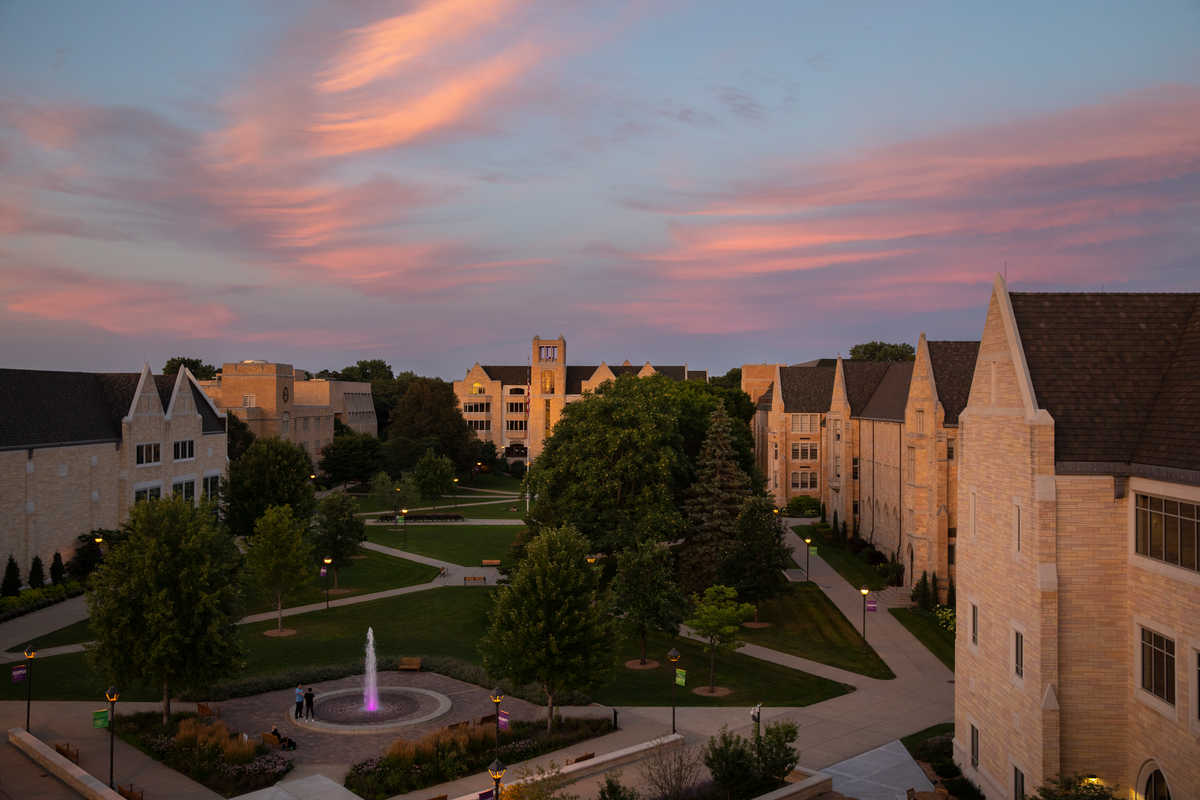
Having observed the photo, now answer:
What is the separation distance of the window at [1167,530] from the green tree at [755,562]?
2411cm

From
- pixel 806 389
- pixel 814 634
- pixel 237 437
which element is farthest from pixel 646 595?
pixel 237 437

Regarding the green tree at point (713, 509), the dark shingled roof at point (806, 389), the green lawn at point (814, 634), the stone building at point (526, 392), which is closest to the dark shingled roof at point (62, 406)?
the green tree at point (713, 509)

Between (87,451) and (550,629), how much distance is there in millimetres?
35686

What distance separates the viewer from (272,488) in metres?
55.7

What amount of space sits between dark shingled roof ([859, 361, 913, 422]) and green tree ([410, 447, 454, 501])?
133 ft

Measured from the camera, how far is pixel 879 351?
507 ft

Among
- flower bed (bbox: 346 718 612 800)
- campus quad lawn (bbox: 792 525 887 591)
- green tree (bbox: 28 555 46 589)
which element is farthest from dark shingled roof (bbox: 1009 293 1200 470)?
green tree (bbox: 28 555 46 589)

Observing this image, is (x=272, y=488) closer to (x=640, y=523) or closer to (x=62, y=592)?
(x=62, y=592)

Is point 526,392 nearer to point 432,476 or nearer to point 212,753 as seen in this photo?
point 432,476

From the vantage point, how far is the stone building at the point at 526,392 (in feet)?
397

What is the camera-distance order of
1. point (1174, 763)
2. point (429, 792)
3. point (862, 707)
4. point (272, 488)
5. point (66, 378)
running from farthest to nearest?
1. point (272, 488)
2. point (66, 378)
3. point (862, 707)
4. point (429, 792)
5. point (1174, 763)

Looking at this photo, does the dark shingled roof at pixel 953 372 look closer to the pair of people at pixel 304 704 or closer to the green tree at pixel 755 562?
the green tree at pixel 755 562

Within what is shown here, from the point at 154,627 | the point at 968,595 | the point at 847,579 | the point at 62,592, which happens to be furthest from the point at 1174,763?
the point at 62,592

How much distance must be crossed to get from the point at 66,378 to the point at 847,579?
48769mm
